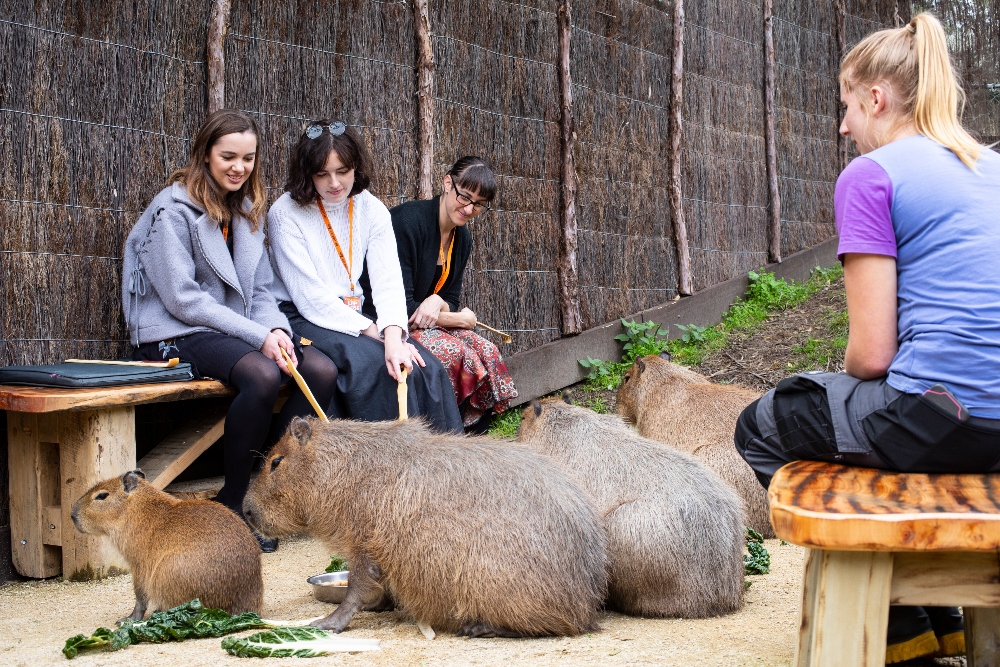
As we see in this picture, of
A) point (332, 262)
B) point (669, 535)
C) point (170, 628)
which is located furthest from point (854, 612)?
point (332, 262)

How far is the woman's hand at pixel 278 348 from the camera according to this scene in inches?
188

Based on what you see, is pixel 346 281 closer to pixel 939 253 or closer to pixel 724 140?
pixel 939 253

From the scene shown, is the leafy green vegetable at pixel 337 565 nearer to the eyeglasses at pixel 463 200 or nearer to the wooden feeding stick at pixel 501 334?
the eyeglasses at pixel 463 200

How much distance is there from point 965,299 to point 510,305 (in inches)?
192

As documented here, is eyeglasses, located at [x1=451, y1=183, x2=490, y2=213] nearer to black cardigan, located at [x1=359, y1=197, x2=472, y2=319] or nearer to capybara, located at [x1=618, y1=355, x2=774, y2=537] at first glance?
black cardigan, located at [x1=359, y1=197, x2=472, y2=319]

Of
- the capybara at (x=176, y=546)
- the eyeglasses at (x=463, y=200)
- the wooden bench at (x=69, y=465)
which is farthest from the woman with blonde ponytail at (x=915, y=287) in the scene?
the eyeglasses at (x=463, y=200)

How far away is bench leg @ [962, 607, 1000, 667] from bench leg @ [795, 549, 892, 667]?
0.62 meters

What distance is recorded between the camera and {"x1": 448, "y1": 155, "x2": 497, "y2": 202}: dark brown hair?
5672 mm

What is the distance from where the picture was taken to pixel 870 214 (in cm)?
271

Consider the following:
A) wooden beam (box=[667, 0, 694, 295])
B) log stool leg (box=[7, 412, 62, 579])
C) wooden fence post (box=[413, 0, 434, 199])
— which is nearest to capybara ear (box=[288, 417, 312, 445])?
log stool leg (box=[7, 412, 62, 579])

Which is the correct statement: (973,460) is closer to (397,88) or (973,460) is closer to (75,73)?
(75,73)

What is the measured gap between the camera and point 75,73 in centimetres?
489

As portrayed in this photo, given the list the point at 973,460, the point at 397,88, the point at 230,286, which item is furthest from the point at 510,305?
the point at 973,460

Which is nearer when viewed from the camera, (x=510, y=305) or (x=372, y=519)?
(x=372, y=519)
